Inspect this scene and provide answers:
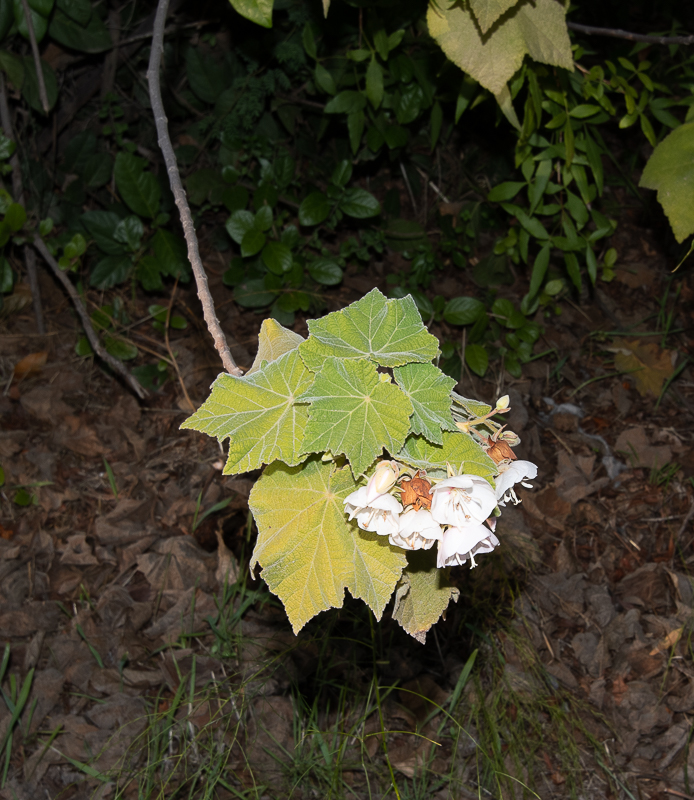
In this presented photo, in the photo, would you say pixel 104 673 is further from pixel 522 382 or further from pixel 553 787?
pixel 522 382

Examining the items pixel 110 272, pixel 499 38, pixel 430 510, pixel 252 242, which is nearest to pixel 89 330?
pixel 110 272

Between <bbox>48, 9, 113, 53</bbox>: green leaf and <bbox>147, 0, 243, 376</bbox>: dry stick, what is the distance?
4.82 ft

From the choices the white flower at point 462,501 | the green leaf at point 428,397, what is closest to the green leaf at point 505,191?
the green leaf at point 428,397

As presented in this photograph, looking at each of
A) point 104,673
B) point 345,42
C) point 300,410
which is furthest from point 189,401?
point 300,410

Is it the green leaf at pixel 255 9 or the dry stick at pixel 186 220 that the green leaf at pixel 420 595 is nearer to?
the dry stick at pixel 186 220

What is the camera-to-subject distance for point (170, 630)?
7.00 ft

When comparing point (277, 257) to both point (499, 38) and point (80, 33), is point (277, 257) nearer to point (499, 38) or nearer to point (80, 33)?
point (80, 33)

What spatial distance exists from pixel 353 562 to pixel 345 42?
2.23m

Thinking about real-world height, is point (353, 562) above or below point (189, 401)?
above

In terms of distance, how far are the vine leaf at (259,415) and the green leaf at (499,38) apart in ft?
2.63

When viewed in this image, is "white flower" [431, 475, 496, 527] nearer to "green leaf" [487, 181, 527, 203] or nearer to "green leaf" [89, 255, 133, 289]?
"green leaf" [487, 181, 527, 203]

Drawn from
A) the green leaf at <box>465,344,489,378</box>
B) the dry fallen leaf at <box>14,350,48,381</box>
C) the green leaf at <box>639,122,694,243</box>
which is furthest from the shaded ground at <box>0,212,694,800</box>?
the green leaf at <box>639,122,694,243</box>

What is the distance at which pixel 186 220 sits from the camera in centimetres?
110

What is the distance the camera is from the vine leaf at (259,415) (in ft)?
2.85
